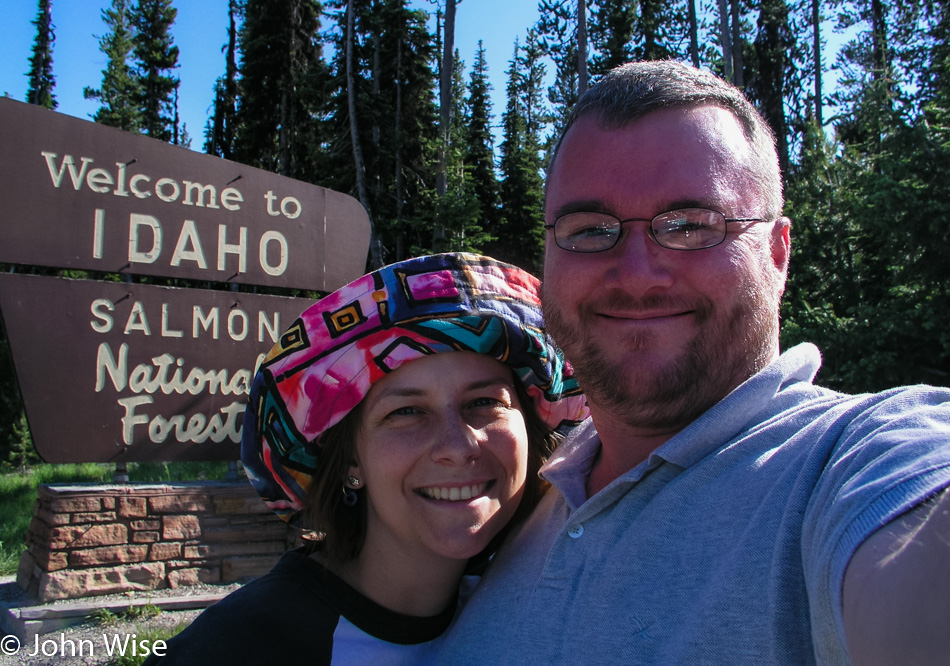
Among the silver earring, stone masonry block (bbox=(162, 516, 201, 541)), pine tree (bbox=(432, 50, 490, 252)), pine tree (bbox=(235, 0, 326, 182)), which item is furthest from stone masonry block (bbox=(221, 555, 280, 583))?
pine tree (bbox=(235, 0, 326, 182))

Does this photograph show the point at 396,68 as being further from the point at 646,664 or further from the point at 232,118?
the point at 646,664

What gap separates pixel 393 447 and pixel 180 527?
3.64 m

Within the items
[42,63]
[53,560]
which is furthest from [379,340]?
[42,63]

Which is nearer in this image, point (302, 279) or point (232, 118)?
point (302, 279)

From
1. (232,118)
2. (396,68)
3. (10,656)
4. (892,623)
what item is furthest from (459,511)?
(232,118)

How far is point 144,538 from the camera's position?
4.56 meters

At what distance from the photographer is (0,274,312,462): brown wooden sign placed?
408 centimetres

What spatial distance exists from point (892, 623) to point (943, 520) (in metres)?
0.12

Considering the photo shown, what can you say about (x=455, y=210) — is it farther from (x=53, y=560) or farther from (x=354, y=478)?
(x=354, y=478)

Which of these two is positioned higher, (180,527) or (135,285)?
(135,285)

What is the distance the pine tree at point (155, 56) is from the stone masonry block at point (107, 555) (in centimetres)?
3027

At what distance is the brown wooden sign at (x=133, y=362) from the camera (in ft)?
13.4

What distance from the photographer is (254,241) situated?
5012 millimetres

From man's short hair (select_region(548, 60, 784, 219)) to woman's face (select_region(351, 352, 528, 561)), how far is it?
2.38 feet
